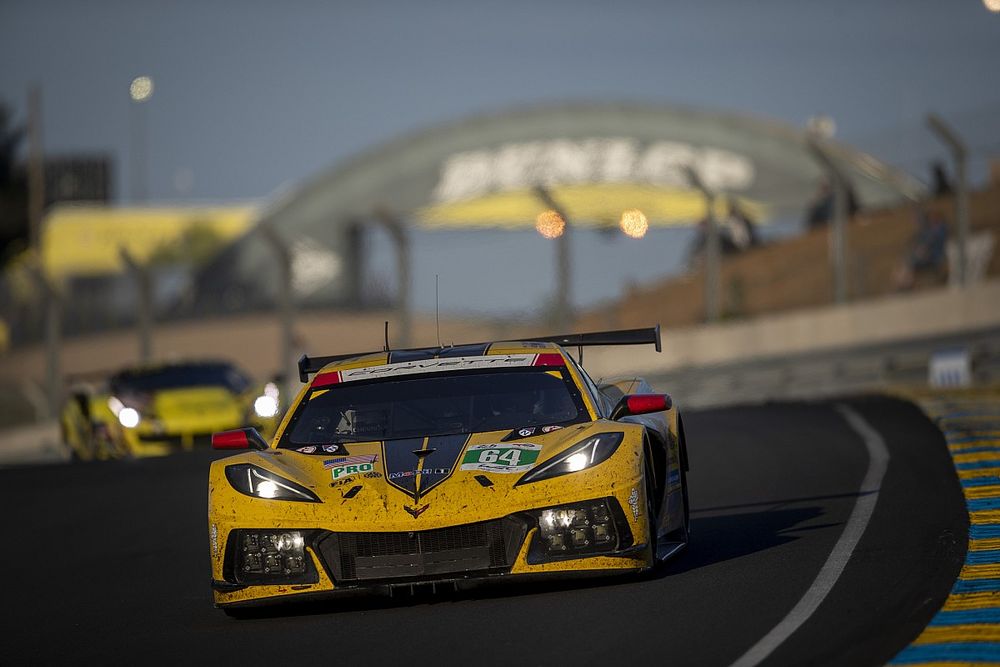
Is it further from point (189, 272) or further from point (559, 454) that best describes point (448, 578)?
point (189, 272)

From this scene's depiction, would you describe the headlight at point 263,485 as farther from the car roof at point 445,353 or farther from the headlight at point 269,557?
the car roof at point 445,353

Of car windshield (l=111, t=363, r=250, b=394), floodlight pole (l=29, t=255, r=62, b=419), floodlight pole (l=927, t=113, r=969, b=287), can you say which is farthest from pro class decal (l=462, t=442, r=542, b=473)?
floodlight pole (l=29, t=255, r=62, b=419)

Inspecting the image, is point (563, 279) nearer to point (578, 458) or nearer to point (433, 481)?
point (578, 458)

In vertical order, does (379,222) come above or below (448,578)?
above

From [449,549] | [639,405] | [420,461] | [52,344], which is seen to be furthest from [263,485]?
[52,344]

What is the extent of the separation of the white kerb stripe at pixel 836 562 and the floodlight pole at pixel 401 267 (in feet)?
33.3

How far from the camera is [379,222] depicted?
2281cm

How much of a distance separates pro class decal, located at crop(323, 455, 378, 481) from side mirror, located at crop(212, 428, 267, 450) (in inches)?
22.7

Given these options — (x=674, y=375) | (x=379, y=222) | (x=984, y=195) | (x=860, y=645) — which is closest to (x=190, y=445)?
(x=379, y=222)

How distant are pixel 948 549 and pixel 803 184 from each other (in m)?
18.9

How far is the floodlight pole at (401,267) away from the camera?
2275 cm

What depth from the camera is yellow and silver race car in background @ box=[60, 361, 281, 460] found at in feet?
63.4

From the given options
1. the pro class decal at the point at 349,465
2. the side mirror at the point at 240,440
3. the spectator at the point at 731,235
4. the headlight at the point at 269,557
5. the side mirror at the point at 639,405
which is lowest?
the headlight at the point at 269,557

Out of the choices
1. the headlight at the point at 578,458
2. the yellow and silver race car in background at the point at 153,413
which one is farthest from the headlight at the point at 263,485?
the yellow and silver race car in background at the point at 153,413
